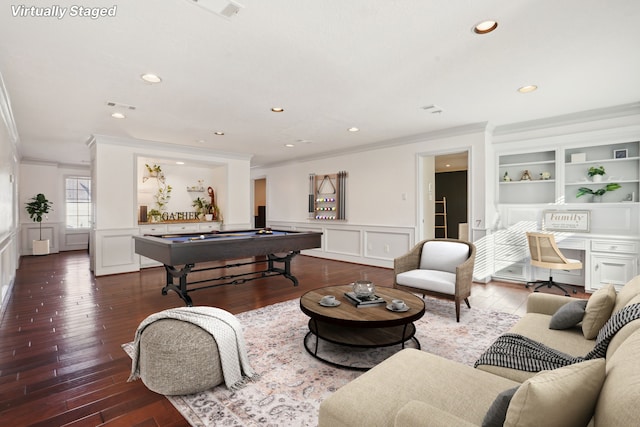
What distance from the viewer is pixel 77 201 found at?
9164mm

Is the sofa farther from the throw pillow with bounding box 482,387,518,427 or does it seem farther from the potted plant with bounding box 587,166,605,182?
the potted plant with bounding box 587,166,605,182

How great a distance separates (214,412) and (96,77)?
3164 mm

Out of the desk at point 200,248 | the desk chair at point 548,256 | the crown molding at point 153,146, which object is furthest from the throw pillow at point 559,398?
the crown molding at point 153,146

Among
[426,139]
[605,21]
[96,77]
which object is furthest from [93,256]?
[605,21]

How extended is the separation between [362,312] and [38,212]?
9319 mm

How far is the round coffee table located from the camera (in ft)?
7.39

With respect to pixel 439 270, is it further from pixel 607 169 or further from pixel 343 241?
pixel 343 241

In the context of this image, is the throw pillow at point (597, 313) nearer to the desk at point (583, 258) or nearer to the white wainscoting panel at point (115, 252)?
the desk at point (583, 258)

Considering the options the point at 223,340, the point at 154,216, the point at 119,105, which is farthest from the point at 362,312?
the point at 154,216

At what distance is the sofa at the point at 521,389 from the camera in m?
0.86

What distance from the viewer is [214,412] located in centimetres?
183

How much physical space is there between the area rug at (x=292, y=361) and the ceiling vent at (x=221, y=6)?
2474 millimetres

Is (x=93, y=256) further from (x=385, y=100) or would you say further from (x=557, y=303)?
(x=557, y=303)

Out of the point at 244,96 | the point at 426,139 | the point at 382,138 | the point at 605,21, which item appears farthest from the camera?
the point at 382,138
